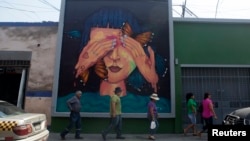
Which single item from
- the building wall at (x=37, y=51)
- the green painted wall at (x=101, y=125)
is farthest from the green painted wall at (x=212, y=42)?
the building wall at (x=37, y=51)

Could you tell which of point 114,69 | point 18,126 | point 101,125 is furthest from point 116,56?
point 18,126

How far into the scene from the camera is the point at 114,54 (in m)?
11.5

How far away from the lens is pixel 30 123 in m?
6.29

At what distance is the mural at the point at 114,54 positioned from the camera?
1127 centimetres

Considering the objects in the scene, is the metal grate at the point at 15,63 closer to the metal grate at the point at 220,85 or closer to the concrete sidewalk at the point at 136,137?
the concrete sidewalk at the point at 136,137

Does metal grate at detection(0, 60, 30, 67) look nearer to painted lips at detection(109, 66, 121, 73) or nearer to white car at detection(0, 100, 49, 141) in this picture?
painted lips at detection(109, 66, 121, 73)

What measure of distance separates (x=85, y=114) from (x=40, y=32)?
160 inches

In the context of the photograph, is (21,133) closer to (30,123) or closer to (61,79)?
(30,123)

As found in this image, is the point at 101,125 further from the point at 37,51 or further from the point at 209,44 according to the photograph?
the point at 209,44

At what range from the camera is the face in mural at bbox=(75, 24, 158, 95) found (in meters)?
11.4

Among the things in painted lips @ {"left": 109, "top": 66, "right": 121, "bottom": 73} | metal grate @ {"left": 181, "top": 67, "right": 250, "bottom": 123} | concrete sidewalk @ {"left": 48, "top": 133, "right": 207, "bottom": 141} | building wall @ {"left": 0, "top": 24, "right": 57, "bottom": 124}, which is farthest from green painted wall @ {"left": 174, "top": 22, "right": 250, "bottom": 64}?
building wall @ {"left": 0, "top": 24, "right": 57, "bottom": 124}

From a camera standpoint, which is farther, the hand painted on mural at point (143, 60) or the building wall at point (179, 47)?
the building wall at point (179, 47)

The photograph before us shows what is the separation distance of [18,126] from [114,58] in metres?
6.12

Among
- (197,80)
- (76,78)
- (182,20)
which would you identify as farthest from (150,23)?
(76,78)
